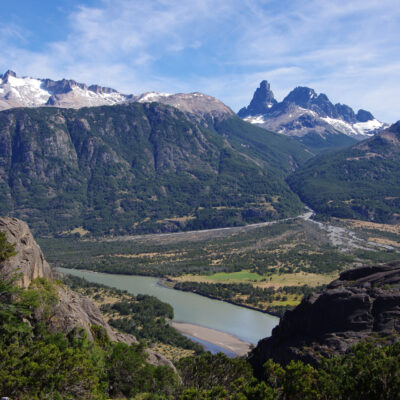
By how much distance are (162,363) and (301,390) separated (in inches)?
994

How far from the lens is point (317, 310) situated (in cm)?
5378

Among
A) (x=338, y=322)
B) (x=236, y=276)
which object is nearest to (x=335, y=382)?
(x=338, y=322)

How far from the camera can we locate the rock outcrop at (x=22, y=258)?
42188 millimetres

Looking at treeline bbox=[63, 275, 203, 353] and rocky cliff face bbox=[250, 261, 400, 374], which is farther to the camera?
treeline bbox=[63, 275, 203, 353]

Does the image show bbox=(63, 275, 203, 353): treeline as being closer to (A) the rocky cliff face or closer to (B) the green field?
(A) the rocky cliff face

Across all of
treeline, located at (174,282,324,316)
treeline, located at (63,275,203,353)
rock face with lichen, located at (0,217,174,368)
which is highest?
rock face with lichen, located at (0,217,174,368)

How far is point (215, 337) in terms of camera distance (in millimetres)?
87812

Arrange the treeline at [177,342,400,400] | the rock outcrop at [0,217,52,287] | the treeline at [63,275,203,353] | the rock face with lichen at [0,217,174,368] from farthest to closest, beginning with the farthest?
1. the treeline at [63,275,203,353]
2. the rock outcrop at [0,217,52,287]
3. the rock face with lichen at [0,217,174,368]
4. the treeline at [177,342,400,400]

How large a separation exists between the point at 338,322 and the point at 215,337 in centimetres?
4167

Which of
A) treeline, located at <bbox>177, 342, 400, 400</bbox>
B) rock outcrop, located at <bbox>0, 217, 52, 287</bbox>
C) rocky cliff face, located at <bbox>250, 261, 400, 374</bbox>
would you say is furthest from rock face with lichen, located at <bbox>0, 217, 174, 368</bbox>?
rocky cliff face, located at <bbox>250, 261, 400, 374</bbox>

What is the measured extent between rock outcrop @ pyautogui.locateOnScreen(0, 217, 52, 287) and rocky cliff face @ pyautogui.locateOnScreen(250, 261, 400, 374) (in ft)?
95.2

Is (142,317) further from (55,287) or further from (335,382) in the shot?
(335,382)

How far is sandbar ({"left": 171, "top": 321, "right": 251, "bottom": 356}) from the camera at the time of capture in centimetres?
8126

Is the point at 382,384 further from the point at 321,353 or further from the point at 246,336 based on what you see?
the point at 246,336
